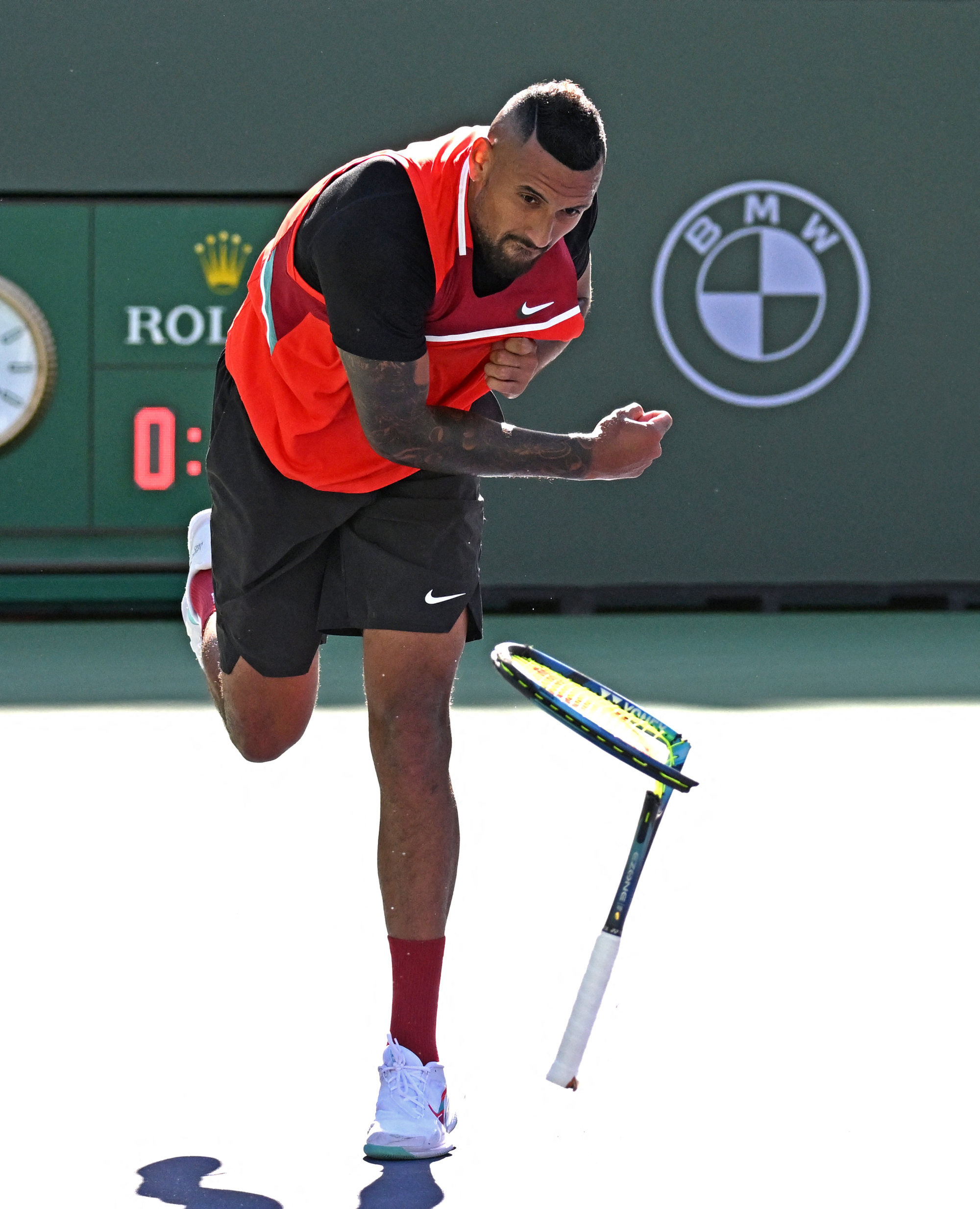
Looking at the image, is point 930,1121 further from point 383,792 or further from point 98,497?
point 98,497

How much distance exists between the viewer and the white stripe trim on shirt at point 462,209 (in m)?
2.33

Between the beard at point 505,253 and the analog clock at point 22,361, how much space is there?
603 centimetres

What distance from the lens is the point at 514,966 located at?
3113 mm

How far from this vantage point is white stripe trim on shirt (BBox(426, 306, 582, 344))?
245 centimetres

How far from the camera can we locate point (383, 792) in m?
2.47

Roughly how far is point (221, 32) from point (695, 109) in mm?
2183

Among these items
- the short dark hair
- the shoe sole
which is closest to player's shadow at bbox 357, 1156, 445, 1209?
the shoe sole

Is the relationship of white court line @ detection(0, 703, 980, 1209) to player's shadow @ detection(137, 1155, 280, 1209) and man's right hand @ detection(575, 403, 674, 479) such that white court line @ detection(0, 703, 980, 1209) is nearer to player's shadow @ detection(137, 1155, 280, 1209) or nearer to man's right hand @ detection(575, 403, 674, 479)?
player's shadow @ detection(137, 1155, 280, 1209)

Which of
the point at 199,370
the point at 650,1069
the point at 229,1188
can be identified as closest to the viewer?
the point at 229,1188

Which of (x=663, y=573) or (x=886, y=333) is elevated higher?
(x=886, y=333)

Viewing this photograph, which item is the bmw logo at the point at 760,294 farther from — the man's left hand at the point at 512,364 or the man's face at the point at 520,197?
the man's face at the point at 520,197

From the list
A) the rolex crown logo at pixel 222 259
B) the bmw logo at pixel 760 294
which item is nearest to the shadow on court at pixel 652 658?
the bmw logo at pixel 760 294

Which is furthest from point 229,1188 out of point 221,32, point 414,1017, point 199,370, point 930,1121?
point 221,32

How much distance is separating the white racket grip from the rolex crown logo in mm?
6320
